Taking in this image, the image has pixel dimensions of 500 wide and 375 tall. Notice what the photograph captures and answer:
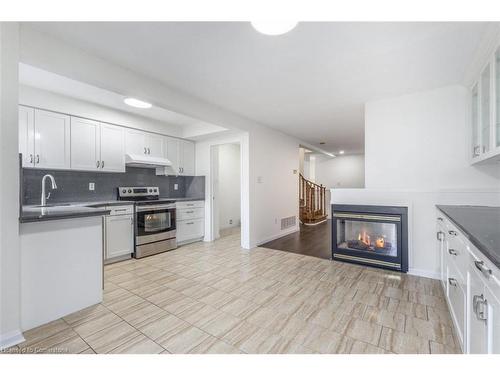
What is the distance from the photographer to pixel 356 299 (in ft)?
7.23

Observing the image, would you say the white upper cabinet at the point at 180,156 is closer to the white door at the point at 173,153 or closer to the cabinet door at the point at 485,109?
the white door at the point at 173,153

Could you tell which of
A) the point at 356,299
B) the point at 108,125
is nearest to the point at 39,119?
the point at 108,125

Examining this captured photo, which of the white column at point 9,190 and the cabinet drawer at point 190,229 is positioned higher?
the white column at point 9,190

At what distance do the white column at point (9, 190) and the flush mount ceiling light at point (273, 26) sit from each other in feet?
5.63

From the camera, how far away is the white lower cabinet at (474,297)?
2.84ft

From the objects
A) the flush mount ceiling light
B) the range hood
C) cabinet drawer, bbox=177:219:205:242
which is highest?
the flush mount ceiling light

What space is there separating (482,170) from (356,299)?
2074mm

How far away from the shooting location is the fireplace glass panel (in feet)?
9.61

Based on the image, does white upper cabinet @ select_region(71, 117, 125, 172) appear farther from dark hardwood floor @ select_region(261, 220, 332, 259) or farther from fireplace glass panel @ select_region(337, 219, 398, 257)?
fireplace glass panel @ select_region(337, 219, 398, 257)

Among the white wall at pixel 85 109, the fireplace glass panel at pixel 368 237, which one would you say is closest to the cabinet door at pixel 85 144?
the white wall at pixel 85 109

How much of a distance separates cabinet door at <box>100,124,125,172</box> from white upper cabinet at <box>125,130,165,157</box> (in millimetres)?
117

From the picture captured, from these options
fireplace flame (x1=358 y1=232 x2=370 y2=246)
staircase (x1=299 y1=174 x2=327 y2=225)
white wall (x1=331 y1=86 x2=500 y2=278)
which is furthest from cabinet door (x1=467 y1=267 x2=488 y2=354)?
staircase (x1=299 y1=174 x2=327 y2=225)

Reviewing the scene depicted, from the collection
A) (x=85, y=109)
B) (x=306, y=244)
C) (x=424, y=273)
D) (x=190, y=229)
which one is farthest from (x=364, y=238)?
(x=85, y=109)
